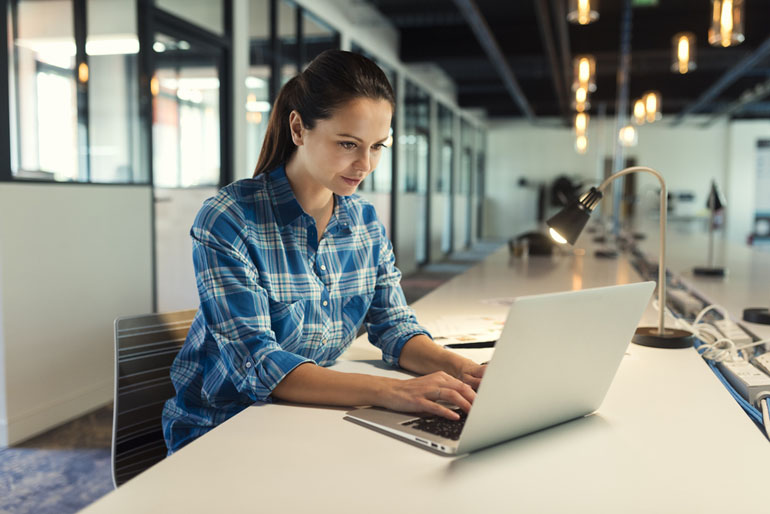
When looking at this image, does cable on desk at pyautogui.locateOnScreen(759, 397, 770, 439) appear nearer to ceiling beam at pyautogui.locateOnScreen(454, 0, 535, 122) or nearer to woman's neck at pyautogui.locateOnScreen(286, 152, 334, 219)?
woman's neck at pyautogui.locateOnScreen(286, 152, 334, 219)

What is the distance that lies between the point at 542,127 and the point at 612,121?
1.65m

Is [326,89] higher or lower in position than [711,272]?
higher

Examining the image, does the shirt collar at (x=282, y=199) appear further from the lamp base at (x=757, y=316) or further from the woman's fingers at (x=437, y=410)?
the lamp base at (x=757, y=316)

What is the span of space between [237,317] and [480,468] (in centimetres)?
53

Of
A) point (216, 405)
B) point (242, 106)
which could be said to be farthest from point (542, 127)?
point (216, 405)

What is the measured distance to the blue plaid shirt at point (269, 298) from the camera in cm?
121

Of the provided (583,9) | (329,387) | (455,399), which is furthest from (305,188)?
(583,9)

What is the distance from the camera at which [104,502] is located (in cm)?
78

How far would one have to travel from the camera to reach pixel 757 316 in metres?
2.05

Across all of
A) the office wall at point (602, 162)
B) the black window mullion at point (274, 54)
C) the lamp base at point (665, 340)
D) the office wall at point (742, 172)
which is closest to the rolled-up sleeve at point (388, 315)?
the lamp base at point (665, 340)

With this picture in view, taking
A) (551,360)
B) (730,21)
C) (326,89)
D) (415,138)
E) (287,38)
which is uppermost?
(287,38)

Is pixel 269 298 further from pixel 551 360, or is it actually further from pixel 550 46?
pixel 550 46

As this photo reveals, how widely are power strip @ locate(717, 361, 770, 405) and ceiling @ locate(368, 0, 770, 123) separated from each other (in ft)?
13.0

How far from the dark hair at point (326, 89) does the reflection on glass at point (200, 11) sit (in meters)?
2.89
